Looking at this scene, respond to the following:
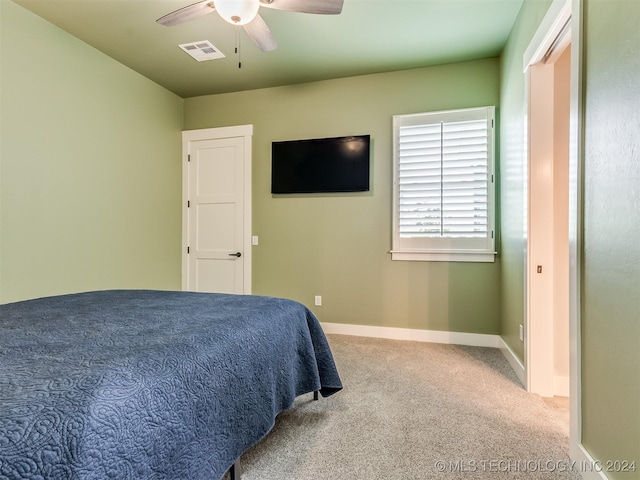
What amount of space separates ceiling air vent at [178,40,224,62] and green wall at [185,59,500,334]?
0.83 m

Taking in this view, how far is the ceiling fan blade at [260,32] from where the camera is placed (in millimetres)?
2189

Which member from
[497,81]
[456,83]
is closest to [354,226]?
[456,83]

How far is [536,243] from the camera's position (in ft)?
7.57

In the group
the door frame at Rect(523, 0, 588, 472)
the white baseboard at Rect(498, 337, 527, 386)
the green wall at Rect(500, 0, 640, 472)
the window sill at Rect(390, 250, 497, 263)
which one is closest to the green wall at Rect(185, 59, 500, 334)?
the window sill at Rect(390, 250, 497, 263)

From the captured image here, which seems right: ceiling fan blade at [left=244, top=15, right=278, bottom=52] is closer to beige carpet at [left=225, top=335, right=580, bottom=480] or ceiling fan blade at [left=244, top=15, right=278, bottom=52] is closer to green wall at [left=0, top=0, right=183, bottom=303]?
green wall at [left=0, top=0, right=183, bottom=303]

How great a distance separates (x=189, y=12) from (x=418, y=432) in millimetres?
2857

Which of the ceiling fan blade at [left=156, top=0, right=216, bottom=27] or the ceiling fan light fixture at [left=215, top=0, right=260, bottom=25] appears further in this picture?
the ceiling fan blade at [left=156, top=0, right=216, bottom=27]

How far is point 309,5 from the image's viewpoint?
2.03 metres

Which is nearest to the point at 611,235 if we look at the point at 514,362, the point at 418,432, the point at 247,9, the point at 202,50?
the point at 418,432

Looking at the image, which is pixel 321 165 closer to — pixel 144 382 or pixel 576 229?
pixel 576 229

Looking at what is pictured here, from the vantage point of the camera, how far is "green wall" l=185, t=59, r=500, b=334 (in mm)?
3395

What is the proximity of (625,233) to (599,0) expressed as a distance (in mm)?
963

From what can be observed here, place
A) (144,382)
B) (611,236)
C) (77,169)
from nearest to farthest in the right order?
1. (144,382)
2. (611,236)
3. (77,169)

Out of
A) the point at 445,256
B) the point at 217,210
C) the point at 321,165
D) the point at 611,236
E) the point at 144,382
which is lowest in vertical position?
the point at 144,382
